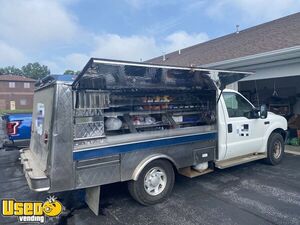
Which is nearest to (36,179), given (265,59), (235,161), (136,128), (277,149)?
(136,128)

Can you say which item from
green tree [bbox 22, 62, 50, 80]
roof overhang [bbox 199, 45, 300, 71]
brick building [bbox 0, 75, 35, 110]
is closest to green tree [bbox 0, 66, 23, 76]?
green tree [bbox 22, 62, 50, 80]

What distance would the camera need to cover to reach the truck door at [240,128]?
490 cm

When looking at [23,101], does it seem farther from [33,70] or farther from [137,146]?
[137,146]

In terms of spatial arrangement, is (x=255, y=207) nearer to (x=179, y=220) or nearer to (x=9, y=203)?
(x=179, y=220)

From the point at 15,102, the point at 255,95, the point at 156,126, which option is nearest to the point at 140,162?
the point at 156,126

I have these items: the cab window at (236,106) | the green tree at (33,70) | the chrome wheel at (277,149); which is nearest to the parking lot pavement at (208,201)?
the chrome wheel at (277,149)

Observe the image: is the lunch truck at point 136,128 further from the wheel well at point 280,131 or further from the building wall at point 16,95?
the building wall at point 16,95

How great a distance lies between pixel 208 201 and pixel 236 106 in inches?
85.8

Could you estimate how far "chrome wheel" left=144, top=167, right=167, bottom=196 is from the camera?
152 inches

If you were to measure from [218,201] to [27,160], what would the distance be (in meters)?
3.20

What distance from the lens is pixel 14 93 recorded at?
55688mm

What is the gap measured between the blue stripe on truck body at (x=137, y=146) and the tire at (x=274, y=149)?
196 cm

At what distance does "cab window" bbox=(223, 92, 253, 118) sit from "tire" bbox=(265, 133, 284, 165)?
1050 millimetres

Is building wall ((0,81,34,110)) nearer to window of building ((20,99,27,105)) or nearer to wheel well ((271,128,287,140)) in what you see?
window of building ((20,99,27,105))
